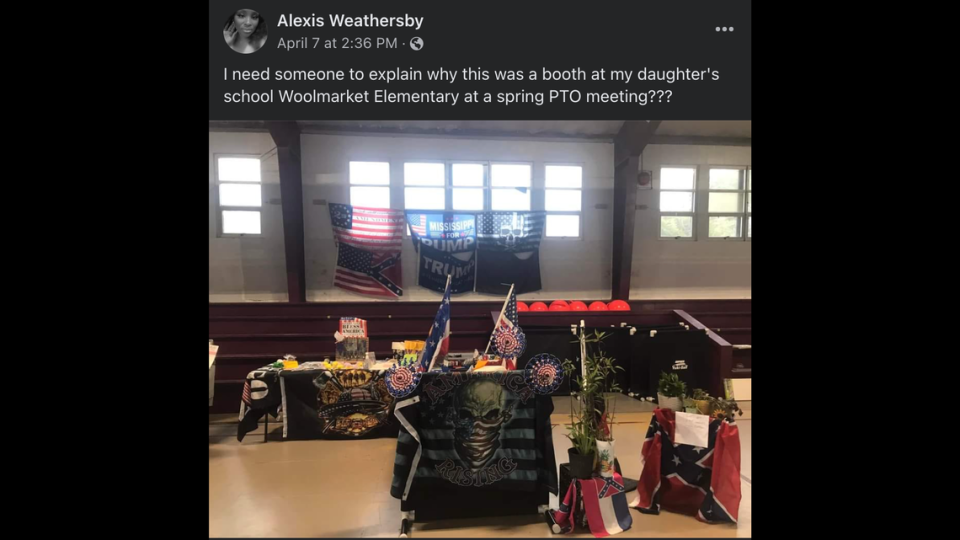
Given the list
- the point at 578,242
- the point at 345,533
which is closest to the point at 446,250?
the point at 578,242

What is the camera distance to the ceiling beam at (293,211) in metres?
5.70

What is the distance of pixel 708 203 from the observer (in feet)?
21.5

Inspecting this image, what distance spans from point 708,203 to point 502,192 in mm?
3028

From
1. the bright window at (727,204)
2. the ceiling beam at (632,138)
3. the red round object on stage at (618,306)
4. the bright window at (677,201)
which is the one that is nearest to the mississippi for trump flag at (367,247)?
the red round object on stage at (618,306)

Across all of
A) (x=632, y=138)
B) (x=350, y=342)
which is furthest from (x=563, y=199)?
(x=350, y=342)

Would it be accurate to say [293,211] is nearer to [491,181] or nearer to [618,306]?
[491,181]

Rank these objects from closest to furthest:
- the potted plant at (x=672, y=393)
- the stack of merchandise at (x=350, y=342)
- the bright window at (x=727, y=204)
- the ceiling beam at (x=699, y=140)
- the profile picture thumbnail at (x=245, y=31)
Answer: the profile picture thumbnail at (x=245, y=31)
the potted plant at (x=672, y=393)
the stack of merchandise at (x=350, y=342)
the ceiling beam at (x=699, y=140)
the bright window at (x=727, y=204)

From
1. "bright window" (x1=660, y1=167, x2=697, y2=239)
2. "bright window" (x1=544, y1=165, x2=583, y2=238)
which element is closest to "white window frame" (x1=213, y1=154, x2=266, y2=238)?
"bright window" (x1=544, y1=165, x2=583, y2=238)

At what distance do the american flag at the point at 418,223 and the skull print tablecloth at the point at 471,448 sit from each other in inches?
142

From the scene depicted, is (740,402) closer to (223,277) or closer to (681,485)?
(681,485)

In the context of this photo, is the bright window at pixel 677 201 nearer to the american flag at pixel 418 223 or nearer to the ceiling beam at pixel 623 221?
the ceiling beam at pixel 623 221

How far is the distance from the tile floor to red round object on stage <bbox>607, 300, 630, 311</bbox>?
1858 mm

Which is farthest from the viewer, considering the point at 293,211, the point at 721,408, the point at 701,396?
the point at 293,211

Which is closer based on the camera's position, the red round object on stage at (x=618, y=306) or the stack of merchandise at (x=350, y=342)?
the stack of merchandise at (x=350, y=342)
